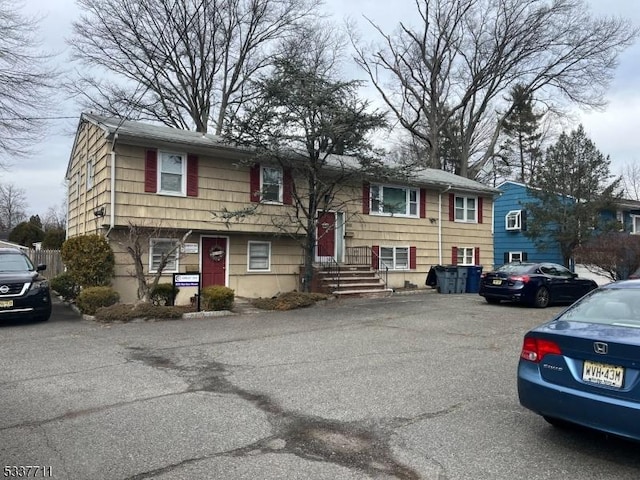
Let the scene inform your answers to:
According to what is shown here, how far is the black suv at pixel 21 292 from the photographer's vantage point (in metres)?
10.9

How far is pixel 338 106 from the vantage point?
571 inches

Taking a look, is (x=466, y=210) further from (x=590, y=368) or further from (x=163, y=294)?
(x=590, y=368)

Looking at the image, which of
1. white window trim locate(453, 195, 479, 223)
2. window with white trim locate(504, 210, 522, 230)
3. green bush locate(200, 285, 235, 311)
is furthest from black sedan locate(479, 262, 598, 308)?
window with white trim locate(504, 210, 522, 230)

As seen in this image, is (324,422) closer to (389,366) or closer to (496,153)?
(389,366)

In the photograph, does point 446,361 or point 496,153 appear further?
point 496,153

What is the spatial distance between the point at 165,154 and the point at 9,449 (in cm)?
1174

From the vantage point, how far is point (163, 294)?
13.4 meters

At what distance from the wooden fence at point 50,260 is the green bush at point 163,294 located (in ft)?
30.8

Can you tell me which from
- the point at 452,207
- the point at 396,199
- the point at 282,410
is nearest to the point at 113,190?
the point at 282,410

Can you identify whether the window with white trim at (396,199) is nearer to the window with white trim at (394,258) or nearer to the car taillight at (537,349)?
the window with white trim at (394,258)

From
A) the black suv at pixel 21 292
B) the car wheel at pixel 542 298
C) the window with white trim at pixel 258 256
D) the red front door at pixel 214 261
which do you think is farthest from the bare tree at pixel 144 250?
the car wheel at pixel 542 298

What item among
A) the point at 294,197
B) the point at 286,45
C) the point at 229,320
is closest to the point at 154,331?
the point at 229,320

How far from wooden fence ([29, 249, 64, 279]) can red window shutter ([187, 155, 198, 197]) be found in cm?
886

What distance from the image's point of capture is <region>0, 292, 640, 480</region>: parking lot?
12.7 feet
